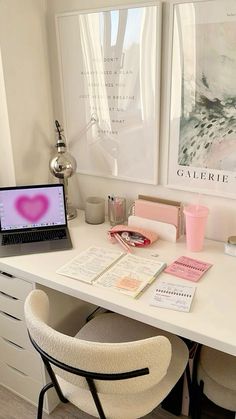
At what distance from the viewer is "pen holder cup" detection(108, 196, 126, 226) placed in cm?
178

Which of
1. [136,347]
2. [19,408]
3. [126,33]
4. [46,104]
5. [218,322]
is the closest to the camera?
[136,347]

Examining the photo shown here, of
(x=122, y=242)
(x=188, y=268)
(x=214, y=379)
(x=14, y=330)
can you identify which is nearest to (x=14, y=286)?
(x=14, y=330)

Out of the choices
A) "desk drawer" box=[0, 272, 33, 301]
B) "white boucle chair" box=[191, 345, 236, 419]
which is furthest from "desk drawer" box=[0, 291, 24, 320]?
"white boucle chair" box=[191, 345, 236, 419]

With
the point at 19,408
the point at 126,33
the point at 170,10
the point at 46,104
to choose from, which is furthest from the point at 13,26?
the point at 19,408

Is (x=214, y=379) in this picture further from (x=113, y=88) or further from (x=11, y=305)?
(x=113, y=88)

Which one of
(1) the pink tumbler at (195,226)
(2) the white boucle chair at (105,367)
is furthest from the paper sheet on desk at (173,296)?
(1) the pink tumbler at (195,226)

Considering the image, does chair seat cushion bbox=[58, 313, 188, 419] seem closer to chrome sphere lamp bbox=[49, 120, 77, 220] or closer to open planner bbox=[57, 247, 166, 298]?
open planner bbox=[57, 247, 166, 298]

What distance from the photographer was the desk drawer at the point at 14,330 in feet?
5.20

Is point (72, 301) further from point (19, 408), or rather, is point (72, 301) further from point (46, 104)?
point (46, 104)

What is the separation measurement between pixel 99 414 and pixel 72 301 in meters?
0.58

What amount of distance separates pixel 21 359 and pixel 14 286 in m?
0.38

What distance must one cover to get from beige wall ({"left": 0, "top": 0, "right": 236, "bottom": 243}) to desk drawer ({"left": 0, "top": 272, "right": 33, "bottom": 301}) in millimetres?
526

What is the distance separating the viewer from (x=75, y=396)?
3.92 ft

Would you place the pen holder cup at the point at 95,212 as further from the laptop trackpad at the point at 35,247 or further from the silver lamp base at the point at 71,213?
the laptop trackpad at the point at 35,247
